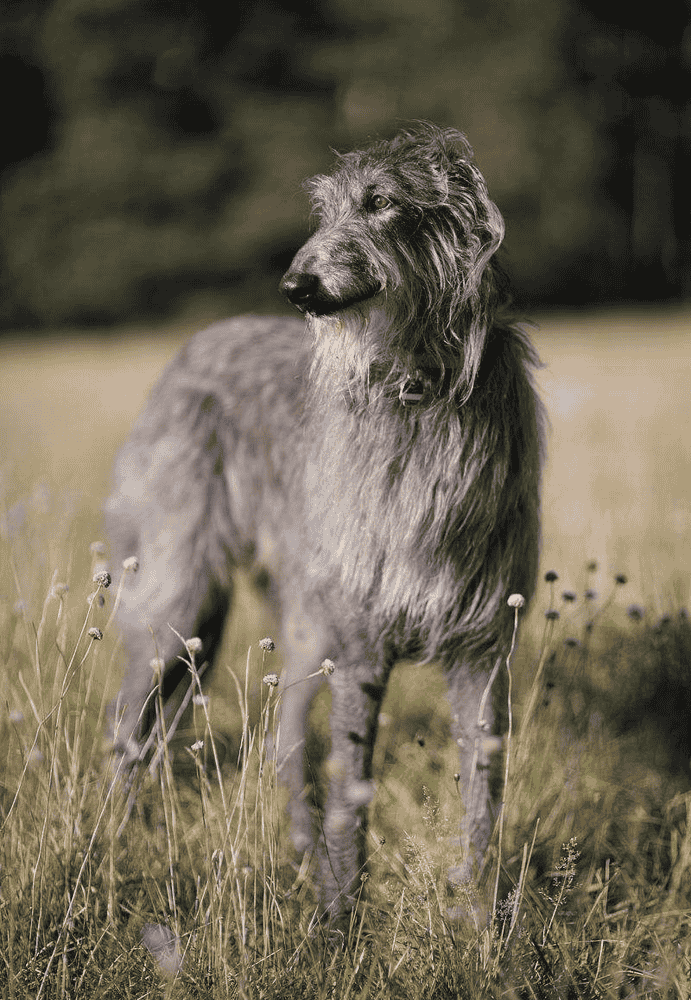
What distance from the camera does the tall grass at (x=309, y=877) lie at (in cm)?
179

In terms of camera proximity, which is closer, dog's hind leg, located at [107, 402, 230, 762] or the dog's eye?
the dog's eye

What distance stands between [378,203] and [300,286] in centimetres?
36

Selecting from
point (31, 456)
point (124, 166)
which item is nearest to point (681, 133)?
point (124, 166)

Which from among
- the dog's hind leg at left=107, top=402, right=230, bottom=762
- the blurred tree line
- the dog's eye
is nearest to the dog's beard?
the dog's eye

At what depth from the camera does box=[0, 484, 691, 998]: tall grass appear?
1795 millimetres

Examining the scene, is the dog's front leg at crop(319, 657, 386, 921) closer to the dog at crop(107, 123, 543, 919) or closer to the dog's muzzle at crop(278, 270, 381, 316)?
the dog at crop(107, 123, 543, 919)

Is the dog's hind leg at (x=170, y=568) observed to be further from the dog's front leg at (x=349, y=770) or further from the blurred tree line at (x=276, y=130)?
the blurred tree line at (x=276, y=130)

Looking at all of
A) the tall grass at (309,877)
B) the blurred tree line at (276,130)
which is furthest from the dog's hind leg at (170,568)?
the blurred tree line at (276,130)

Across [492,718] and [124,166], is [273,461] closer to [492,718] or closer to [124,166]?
[492,718]

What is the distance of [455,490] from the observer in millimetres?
2096

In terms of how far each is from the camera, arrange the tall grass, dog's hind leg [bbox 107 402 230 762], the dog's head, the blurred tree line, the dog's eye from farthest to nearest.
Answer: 1. the blurred tree line
2. dog's hind leg [bbox 107 402 230 762]
3. the dog's eye
4. the dog's head
5. the tall grass

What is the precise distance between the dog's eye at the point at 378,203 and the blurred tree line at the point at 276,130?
782 inches

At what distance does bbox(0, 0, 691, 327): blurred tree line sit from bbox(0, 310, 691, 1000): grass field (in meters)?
18.9

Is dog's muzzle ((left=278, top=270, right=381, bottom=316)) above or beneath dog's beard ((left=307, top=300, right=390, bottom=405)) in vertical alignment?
above
